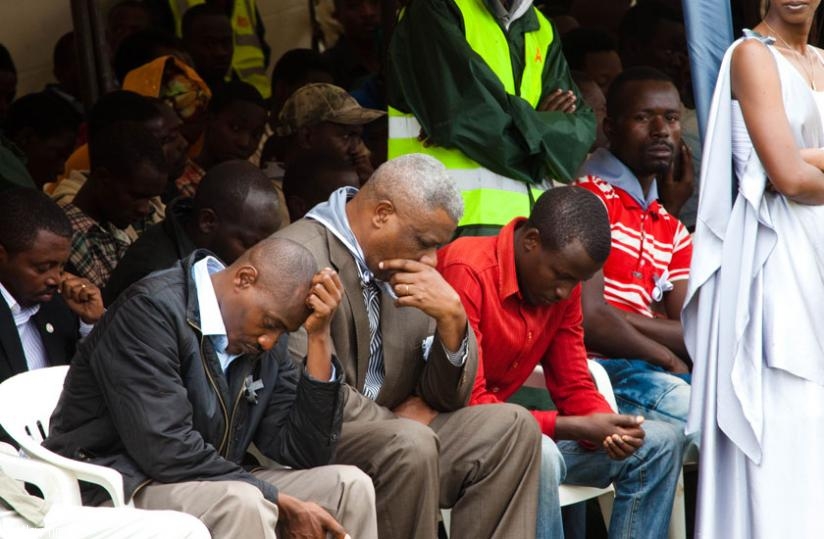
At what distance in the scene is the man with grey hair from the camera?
4730mm

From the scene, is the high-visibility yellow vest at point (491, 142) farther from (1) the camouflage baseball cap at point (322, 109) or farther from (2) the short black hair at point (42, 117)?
(2) the short black hair at point (42, 117)

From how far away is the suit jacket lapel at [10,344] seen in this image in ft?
15.5

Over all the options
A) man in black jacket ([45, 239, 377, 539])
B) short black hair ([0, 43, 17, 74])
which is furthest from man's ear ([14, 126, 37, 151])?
man in black jacket ([45, 239, 377, 539])

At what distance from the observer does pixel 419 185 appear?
4848 millimetres

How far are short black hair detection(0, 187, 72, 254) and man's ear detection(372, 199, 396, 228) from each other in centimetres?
102

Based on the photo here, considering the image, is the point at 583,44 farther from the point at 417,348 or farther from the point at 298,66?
the point at 417,348

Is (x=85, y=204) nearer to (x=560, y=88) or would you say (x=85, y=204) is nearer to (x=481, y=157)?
(x=481, y=157)

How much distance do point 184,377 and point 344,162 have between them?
8.22 ft

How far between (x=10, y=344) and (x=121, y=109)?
196 cm

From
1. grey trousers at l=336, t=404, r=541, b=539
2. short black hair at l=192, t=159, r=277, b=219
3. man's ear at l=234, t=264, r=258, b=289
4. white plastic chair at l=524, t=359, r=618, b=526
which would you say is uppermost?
man's ear at l=234, t=264, r=258, b=289

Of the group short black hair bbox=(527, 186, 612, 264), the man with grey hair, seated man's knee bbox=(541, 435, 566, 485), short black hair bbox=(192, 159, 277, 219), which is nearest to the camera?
Answer: the man with grey hair

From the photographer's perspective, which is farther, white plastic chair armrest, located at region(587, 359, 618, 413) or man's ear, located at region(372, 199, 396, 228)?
white plastic chair armrest, located at region(587, 359, 618, 413)

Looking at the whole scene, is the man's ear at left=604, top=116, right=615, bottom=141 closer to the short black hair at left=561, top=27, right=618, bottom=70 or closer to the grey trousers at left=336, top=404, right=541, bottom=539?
the short black hair at left=561, top=27, right=618, bottom=70

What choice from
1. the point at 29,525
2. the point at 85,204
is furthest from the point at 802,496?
the point at 85,204
